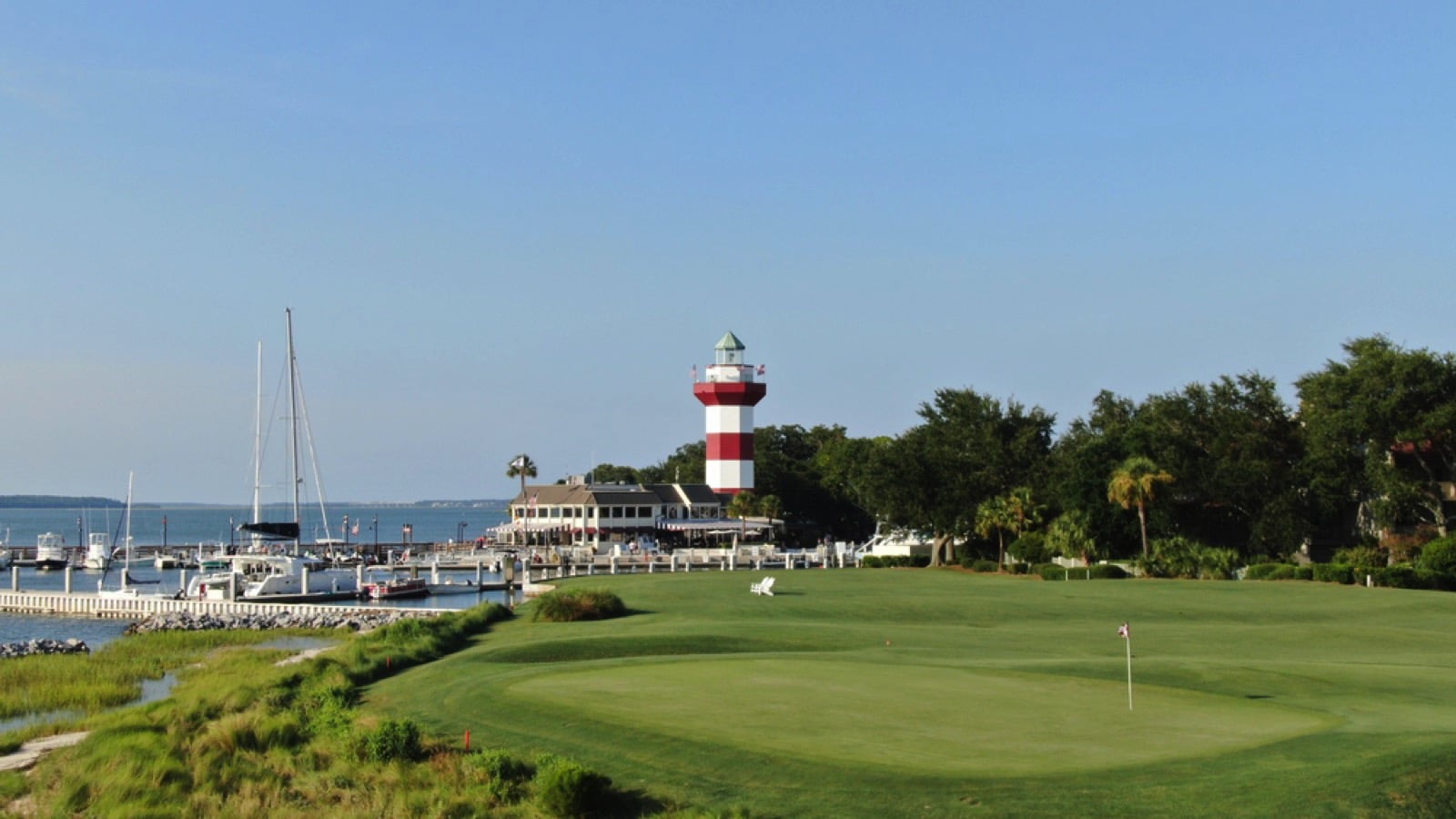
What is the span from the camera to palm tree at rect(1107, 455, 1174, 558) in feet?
202

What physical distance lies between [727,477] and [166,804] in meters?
81.8

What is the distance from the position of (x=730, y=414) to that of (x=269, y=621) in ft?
160

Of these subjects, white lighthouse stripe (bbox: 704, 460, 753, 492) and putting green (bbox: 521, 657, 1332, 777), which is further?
white lighthouse stripe (bbox: 704, 460, 753, 492)

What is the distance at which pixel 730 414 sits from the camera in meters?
96.8

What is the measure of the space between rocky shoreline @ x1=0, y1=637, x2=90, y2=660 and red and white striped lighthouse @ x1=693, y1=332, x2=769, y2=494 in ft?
187

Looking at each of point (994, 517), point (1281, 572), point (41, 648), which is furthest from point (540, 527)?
point (41, 648)

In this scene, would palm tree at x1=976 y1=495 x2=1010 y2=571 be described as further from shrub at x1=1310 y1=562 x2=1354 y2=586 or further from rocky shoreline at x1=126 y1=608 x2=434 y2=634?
rocky shoreline at x1=126 y1=608 x2=434 y2=634

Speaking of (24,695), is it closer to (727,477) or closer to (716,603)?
(716,603)

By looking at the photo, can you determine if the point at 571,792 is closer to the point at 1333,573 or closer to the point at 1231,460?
the point at 1333,573

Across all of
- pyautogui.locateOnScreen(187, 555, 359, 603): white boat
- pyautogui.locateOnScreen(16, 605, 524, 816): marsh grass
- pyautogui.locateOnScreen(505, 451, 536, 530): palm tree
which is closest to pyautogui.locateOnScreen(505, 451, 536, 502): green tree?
pyautogui.locateOnScreen(505, 451, 536, 530): palm tree

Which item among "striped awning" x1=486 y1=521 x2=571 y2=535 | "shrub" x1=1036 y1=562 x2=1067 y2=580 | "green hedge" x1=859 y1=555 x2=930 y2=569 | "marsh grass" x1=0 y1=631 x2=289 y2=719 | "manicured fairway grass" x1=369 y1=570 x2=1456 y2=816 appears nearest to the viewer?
"manicured fairway grass" x1=369 y1=570 x2=1456 y2=816

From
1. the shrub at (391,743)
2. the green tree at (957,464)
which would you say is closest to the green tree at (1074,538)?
the green tree at (957,464)

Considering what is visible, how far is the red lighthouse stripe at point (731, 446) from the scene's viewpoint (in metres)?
98.3

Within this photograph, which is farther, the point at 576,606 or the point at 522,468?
the point at 522,468
